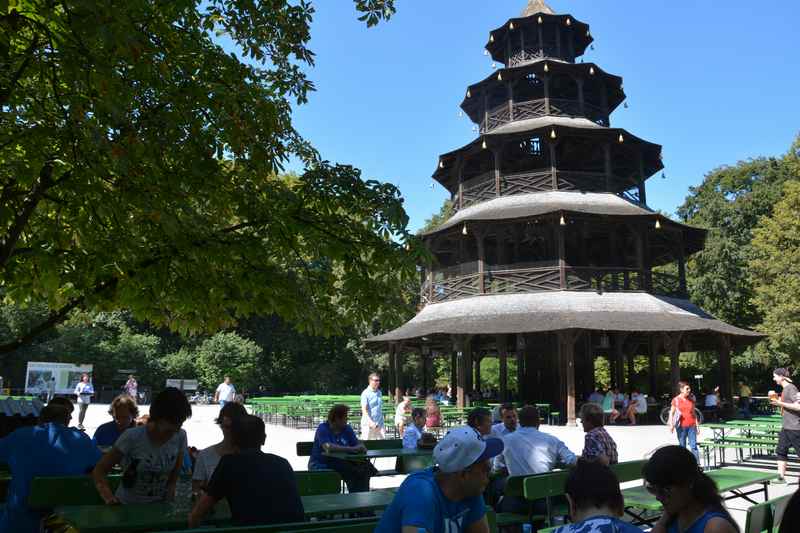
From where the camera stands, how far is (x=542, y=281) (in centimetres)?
2577

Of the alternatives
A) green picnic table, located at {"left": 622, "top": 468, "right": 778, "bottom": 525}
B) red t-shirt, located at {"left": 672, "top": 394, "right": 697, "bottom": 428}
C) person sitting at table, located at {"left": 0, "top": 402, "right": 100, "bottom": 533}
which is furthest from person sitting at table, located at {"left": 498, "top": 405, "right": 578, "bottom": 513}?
red t-shirt, located at {"left": 672, "top": 394, "right": 697, "bottom": 428}

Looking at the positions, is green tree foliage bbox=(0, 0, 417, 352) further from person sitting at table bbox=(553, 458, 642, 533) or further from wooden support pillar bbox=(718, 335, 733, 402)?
wooden support pillar bbox=(718, 335, 733, 402)

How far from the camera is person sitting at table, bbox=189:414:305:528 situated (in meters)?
4.06

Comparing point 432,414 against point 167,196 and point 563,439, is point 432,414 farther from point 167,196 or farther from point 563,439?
point 167,196

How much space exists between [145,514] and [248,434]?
98 centimetres

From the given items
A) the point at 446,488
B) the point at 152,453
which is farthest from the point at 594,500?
the point at 152,453

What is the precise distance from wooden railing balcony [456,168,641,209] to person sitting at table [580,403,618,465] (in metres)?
21.3

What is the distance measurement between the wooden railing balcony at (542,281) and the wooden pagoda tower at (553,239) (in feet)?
0.21

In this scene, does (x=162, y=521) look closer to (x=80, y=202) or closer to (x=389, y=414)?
(x=80, y=202)

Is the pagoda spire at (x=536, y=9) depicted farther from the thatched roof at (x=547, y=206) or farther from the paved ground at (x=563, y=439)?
the paved ground at (x=563, y=439)

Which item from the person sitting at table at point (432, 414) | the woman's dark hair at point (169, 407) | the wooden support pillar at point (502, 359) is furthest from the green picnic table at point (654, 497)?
the wooden support pillar at point (502, 359)

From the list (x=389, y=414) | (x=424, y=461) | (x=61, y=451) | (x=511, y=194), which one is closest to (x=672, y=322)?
(x=511, y=194)

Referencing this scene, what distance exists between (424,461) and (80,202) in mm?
4977

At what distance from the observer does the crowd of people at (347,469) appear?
9.96 feet
